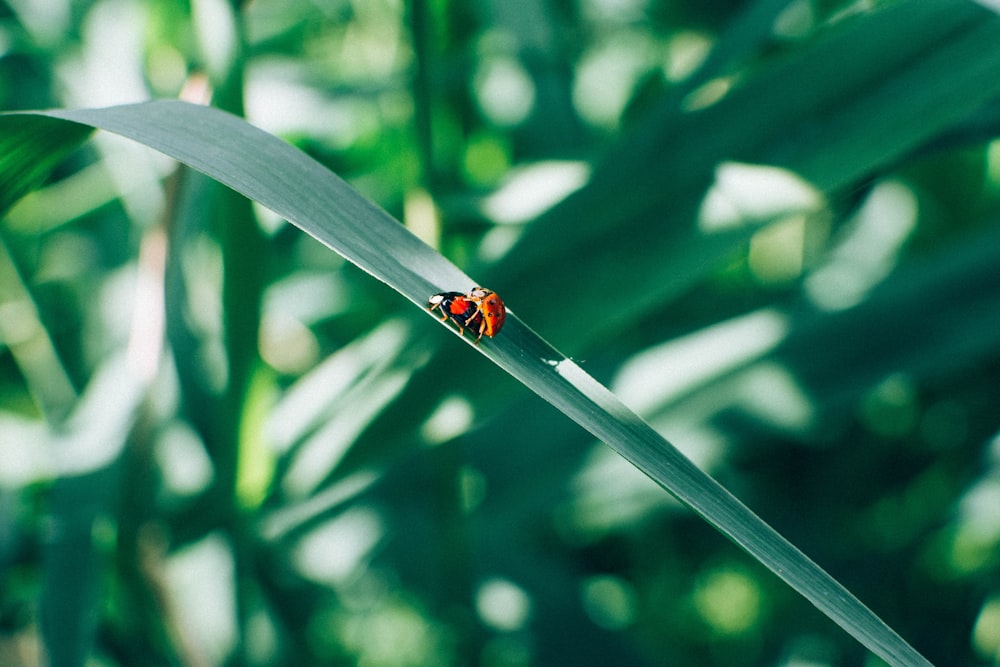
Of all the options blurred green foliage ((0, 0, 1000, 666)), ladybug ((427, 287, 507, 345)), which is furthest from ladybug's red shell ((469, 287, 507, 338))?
blurred green foliage ((0, 0, 1000, 666))

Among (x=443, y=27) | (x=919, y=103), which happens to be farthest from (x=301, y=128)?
(x=919, y=103)

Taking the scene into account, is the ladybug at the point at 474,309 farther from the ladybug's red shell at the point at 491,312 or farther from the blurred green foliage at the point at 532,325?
the blurred green foliage at the point at 532,325

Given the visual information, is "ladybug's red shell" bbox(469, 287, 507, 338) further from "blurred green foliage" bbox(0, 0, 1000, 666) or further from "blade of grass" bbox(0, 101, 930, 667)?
"blurred green foliage" bbox(0, 0, 1000, 666)

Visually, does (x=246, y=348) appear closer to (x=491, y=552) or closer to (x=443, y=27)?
(x=491, y=552)

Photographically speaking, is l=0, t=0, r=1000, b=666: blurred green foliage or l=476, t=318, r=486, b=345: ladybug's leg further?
l=0, t=0, r=1000, b=666: blurred green foliage

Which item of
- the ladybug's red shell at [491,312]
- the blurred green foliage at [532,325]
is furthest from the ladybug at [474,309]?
the blurred green foliage at [532,325]
